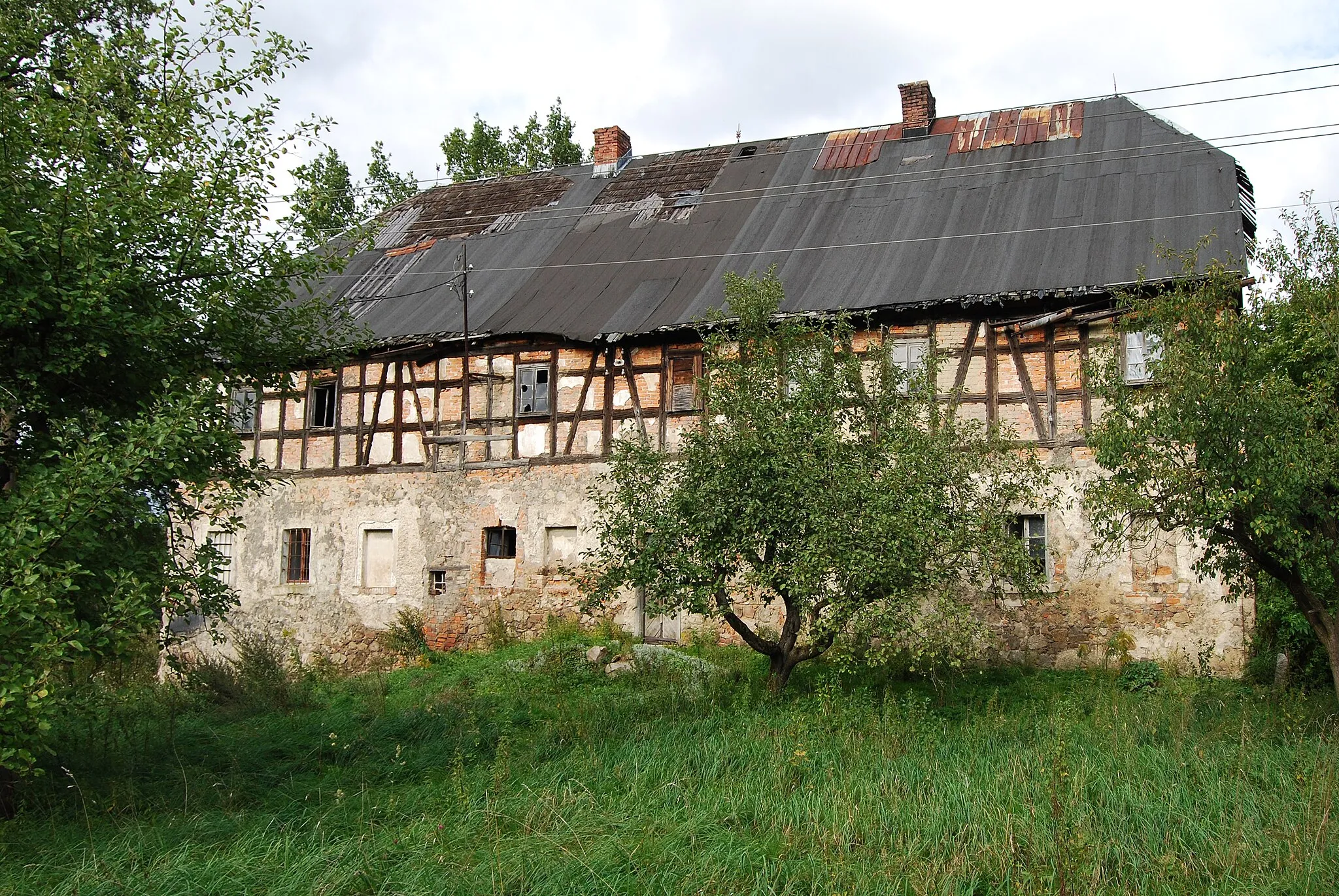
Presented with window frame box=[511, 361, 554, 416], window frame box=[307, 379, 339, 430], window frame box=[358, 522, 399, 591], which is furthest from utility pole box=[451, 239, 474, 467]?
window frame box=[307, 379, 339, 430]

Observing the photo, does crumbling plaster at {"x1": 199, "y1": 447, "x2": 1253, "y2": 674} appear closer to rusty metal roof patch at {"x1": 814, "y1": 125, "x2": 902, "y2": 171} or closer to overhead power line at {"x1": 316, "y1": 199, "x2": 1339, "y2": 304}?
overhead power line at {"x1": 316, "y1": 199, "x2": 1339, "y2": 304}

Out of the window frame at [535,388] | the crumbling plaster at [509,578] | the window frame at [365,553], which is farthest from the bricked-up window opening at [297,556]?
the window frame at [535,388]

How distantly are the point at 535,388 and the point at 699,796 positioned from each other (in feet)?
34.8

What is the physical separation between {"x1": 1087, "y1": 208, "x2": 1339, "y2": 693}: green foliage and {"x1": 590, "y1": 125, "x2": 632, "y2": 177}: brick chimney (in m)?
14.9

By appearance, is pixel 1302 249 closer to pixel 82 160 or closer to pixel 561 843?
pixel 561 843

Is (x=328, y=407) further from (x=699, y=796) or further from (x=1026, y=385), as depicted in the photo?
(x=699, y=796)

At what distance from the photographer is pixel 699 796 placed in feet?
26.2

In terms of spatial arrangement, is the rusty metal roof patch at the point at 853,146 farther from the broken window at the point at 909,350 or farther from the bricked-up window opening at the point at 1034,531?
the bricked-up window opening at the point at 1034,531

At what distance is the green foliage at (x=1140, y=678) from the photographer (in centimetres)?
1292

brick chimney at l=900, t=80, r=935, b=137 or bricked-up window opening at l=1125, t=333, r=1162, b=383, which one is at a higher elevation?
brick chimney at l=900, t=80, r=935, b=137

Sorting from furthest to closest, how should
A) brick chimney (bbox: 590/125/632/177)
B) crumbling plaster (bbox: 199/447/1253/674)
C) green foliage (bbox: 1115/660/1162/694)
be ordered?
brick chimney (bbox: 590/125/632/177), crumbling plaster (bbox: 199/447/1253/674), green foliage (bbox: 1115/660/1162/694)

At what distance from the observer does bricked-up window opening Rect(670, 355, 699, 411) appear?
1658 centimetres

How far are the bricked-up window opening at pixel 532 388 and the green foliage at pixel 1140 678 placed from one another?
9.56 meters

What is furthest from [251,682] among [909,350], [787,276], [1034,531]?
[1034,531]
